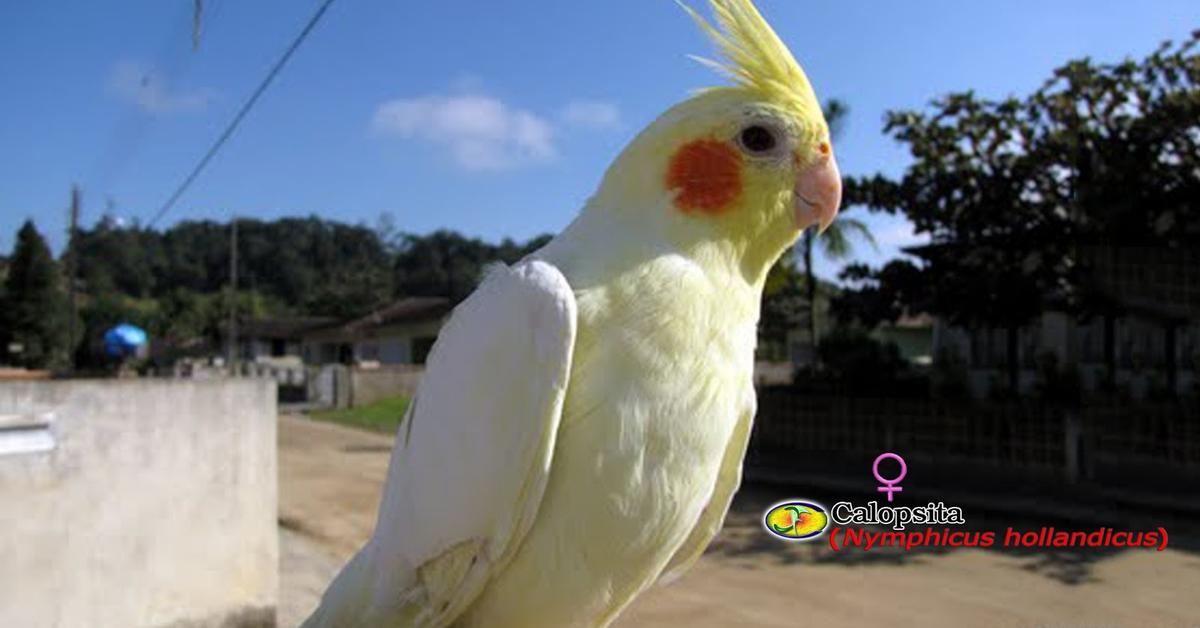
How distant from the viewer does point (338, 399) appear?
2497cm

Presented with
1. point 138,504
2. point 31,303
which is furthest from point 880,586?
point 31,303

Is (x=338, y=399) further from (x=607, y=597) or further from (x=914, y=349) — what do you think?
(x=607, y=597)

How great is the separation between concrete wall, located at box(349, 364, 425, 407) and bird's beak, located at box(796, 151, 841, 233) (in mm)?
24119

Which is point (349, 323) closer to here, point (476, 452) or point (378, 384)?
point (378, 384)

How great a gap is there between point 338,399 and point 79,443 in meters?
21.3

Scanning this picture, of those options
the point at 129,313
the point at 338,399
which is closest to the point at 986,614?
the point at 338,399

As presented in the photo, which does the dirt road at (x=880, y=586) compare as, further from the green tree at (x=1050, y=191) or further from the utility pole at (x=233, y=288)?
the utility pole at (x=233, y=288)

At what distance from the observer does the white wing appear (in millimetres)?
1407

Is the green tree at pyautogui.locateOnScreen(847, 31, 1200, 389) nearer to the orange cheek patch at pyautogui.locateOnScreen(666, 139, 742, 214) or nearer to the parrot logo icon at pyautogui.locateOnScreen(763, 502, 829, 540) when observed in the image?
the parrot logo icon at pyautogui.locateOnScreen(763, 502, 829, 540)

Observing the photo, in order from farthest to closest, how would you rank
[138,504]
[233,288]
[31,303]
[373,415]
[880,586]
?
[31,303]
[233,288]
[373,415]
[880,586]
[138,504]

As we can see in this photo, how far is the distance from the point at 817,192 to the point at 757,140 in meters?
0.16

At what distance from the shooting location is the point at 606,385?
1.40 m

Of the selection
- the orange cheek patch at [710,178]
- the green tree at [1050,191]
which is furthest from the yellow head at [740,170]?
the green tree at [1050,191]

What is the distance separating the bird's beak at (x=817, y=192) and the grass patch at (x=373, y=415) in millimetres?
18144
